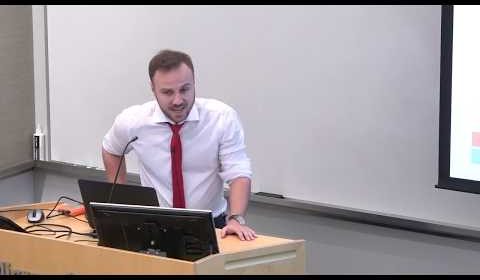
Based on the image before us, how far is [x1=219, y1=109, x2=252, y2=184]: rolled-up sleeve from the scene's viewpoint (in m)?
3.19

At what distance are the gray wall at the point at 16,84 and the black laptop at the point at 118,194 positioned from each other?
1904 millimetres

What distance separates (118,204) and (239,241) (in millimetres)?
423

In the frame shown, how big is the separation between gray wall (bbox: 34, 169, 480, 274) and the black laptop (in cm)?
119

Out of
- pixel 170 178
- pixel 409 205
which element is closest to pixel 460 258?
pixel 409 205

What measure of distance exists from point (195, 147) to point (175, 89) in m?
0.33

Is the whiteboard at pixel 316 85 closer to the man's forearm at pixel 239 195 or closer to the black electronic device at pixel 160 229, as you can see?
the man's forearm at pixel 239 195

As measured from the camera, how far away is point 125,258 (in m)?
2.47

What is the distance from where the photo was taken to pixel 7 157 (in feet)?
15.2

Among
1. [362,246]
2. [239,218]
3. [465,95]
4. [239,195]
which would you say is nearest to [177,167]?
[239,195]

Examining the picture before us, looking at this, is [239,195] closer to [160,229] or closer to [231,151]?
[231,151]

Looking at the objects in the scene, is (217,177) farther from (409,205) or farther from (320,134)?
(409,205)

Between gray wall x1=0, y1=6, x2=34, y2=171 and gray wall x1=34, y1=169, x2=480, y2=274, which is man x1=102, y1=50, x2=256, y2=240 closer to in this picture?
gray wall x1=34, y1=169, x2=480, y2=274

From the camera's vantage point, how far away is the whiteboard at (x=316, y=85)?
333 cm

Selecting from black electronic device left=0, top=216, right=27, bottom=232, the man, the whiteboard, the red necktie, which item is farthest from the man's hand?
the whiteboard
